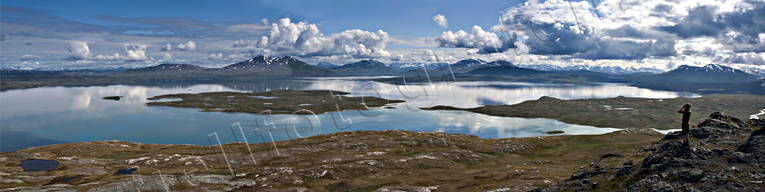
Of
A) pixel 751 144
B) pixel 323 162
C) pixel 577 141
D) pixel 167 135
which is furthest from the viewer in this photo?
pixel 167 135

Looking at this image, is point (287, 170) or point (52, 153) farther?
point (52, 153)

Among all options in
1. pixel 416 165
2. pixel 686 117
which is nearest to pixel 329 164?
pixel 416 165

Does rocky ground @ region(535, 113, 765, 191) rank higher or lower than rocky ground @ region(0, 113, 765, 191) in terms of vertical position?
higher

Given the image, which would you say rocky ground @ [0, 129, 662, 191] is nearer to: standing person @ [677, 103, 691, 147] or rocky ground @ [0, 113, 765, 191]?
rocky ground @ [0, 113, 765, 191]

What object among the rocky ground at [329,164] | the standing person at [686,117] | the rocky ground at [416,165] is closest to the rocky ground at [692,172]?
the rocky ground at [416,165]

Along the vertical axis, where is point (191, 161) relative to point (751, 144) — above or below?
below

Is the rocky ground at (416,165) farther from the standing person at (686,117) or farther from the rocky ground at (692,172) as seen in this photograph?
→ the standing person at (686,117)

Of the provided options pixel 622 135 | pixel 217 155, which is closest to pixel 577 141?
pixel 622 135

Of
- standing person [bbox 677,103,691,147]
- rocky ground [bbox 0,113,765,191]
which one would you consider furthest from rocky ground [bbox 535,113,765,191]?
standing person [bbox 677,103,691,147]

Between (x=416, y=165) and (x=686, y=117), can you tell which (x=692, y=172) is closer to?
(x=686, y=117)

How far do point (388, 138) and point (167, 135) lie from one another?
11221cm

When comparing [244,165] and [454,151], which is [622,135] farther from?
[244,165]

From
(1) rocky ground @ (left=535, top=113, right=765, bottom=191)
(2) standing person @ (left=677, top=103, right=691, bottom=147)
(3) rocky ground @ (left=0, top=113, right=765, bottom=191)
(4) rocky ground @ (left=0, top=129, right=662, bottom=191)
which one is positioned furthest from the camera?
(4) rocky ground @ (left=0, top=129, right=662, bottom=191)

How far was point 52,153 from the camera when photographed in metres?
128
